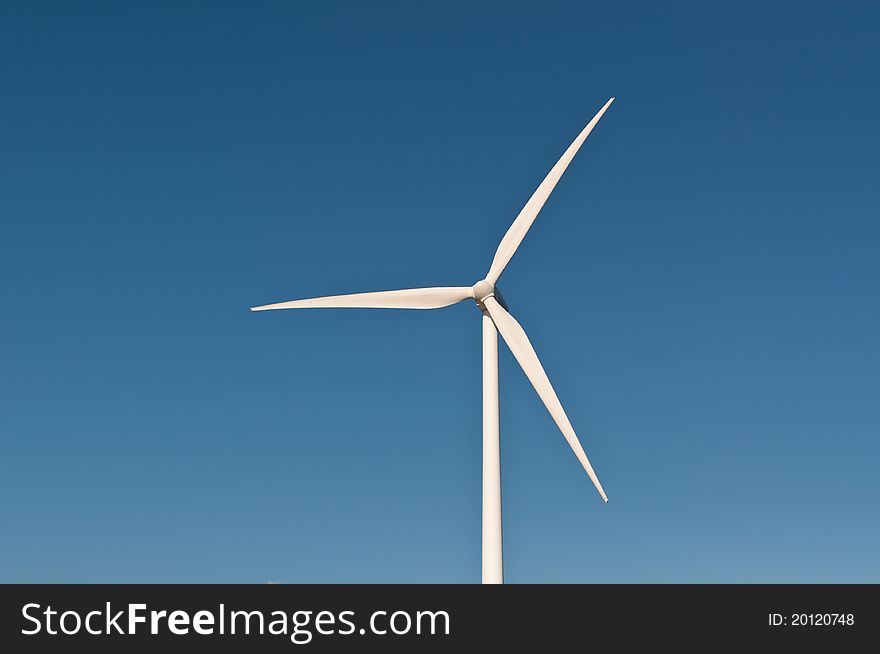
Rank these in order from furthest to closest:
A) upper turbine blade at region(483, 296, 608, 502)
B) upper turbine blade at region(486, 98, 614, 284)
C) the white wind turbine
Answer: upper turbine blade at region(486, 98, 614, 284), upper turbine blade at region(483, 296, 608, 502), the white wind turbine

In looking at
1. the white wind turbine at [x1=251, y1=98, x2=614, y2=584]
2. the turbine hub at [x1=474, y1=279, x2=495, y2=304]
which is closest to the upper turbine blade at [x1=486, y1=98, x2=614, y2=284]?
the white wind turbine at [x1=251, y1=98, x2=614, y2=584]

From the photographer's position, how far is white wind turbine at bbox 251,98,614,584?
106ft

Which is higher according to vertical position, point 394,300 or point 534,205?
point 534,205

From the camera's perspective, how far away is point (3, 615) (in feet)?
71.3

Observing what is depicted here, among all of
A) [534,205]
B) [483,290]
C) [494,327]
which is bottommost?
[494,327]

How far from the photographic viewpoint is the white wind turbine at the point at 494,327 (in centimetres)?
3234

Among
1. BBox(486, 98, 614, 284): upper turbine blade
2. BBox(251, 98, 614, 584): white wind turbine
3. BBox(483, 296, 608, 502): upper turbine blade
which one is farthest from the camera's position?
BBox(486, 98, 614, 284): upper turbine blade

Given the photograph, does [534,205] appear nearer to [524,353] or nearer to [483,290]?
[483,290]

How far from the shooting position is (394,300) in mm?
36875

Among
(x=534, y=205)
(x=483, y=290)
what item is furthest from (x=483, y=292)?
(x=534, y=205)

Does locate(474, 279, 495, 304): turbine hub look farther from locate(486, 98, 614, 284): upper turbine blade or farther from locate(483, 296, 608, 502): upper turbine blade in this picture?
locate(486, 98, 614, 284): upper turbine blade

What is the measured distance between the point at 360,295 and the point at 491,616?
649 inches

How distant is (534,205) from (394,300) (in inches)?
221

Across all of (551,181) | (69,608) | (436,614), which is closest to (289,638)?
(436,614)
